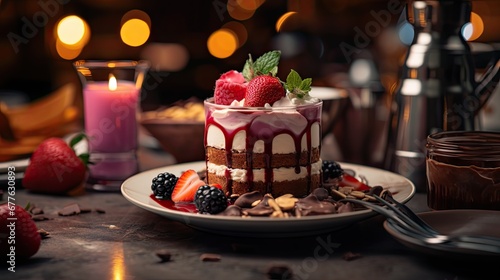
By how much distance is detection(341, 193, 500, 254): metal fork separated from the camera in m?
1.03

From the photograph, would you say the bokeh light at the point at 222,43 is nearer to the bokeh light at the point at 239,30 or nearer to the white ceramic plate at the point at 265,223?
the bokeh light at the point at 239,30

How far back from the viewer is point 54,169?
5.31 ft

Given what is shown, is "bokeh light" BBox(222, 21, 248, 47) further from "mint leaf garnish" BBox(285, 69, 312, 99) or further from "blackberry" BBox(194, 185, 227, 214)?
"blackberry" BBox(194, 185, 227, 214)

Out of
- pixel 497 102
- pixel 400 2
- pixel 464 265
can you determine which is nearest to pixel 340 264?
pixel 464 265

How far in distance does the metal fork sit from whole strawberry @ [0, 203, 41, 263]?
56cm

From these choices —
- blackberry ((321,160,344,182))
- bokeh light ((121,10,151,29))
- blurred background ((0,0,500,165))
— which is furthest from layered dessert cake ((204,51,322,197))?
bokeh light ((121,10,151,29))

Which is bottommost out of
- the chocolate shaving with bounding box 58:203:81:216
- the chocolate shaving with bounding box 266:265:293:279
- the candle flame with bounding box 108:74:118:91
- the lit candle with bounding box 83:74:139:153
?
the chocolate shaving with bounding box 58:203:81:216

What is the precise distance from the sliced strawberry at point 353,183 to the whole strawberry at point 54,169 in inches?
24.7

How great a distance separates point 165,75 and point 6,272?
378 cm

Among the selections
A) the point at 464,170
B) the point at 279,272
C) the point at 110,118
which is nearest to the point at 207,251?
the point at 279,272

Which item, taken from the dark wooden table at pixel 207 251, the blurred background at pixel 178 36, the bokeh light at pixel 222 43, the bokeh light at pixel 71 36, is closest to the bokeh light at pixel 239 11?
the blurred background at pixel 178 36

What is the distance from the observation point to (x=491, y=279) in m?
1.04

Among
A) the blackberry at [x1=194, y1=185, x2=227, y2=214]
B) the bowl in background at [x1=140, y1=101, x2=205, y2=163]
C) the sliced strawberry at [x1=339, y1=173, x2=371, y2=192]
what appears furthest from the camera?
the bowl in background at [x1=140, y1=101, x2=205, y2=163]

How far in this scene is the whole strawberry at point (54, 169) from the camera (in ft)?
5.31
